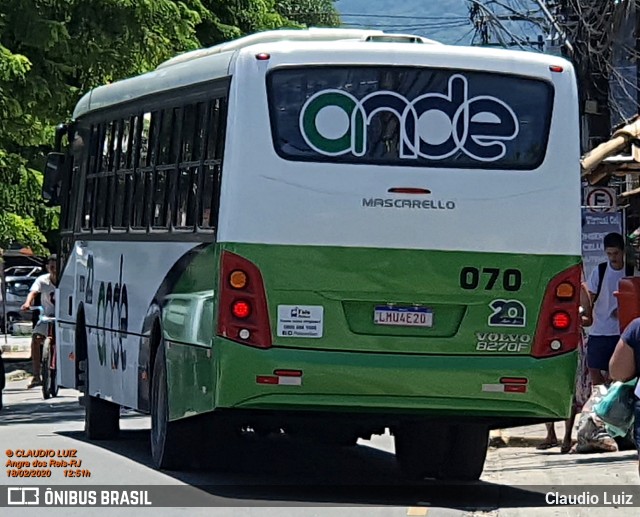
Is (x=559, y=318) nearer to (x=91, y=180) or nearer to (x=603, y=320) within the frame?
(x=603, y=320)

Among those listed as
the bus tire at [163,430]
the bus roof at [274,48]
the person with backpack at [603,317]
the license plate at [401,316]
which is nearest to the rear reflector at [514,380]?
the license plate at [401,316]

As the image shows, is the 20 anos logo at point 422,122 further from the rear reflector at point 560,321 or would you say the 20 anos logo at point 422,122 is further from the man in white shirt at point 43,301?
the man in white shirt at point 43,301

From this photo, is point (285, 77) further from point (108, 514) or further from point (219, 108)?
point (108, 514)

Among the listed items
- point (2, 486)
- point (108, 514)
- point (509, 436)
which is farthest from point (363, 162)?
point (509, 436)

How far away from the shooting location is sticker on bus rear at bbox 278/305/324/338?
11.1m

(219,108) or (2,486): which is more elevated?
(219,108)

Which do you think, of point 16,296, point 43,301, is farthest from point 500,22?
point 16,296

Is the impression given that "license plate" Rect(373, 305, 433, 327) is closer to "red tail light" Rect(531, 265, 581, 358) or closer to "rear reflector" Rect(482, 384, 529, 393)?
"rear reflector" Rect(482, 384, 529, 393)

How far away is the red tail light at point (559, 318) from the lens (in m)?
11.4

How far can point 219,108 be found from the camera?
465 inches

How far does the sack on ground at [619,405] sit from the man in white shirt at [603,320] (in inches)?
230

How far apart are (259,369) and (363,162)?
1.61 m

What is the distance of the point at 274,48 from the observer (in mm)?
11375

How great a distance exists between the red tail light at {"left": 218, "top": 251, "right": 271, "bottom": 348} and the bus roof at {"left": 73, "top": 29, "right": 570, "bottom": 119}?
147 centimetres
